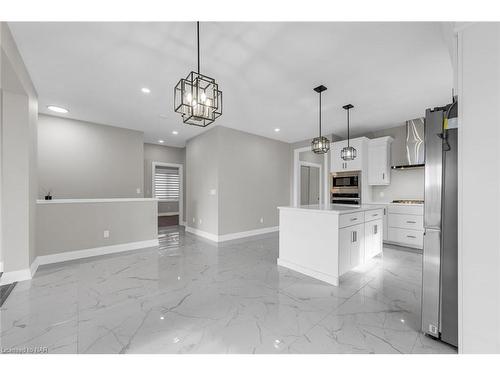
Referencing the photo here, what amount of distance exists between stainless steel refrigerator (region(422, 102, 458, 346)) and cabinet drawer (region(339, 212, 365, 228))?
0.89m

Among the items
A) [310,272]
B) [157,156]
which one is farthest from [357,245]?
[157,156]

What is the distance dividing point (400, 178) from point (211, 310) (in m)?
4.95

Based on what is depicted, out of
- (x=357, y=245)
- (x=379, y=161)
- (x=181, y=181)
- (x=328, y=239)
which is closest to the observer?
(x=328, y=239)

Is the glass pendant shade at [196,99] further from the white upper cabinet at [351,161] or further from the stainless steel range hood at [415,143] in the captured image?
the stainless steel range hood at [415,143]

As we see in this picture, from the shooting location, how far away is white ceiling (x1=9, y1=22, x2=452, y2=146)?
73.4 inches

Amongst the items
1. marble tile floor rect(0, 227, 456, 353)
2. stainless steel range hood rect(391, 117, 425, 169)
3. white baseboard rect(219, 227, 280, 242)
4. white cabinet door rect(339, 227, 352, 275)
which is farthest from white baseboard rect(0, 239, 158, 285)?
stainless steel range hood rect(391, 117, 425, 169)

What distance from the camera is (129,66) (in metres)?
2.41

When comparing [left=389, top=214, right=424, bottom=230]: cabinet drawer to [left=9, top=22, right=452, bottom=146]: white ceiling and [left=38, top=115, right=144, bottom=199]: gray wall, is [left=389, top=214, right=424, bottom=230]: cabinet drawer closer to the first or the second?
[left=9, top=22, right=452, bottom=146]: white ceiling

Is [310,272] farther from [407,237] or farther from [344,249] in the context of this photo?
[407,237]

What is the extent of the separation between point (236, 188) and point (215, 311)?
128 inches

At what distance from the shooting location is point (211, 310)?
1908 millimetres
